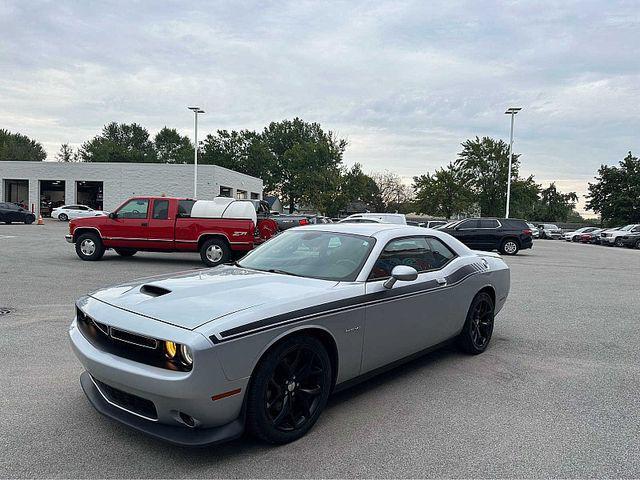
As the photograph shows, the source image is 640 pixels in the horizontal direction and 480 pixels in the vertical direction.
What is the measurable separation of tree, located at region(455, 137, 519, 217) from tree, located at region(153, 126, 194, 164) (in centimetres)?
5199

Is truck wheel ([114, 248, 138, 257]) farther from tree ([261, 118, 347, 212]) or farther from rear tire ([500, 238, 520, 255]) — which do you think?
tree ([261, 118, 347, 212])

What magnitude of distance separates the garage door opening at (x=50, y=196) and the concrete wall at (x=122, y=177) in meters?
1.07

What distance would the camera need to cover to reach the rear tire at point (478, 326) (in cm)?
530

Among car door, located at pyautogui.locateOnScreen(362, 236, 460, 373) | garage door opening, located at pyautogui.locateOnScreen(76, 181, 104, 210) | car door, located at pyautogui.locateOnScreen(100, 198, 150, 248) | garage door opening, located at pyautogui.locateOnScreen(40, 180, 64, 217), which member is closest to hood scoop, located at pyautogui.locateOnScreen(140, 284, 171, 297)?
car door, located at pyautogui.locateOnScreen(362, 236, 460, 373)

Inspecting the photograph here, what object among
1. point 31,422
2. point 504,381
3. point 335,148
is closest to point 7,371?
point 31,422

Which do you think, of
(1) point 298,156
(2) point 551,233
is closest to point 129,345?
(2) point 551,233

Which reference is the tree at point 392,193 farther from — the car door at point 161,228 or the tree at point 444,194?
the car door at point 161,228

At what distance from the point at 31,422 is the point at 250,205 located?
9724 mm

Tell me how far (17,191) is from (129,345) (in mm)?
49875

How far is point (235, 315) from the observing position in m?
3.06

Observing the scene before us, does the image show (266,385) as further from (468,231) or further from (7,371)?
(468,231)

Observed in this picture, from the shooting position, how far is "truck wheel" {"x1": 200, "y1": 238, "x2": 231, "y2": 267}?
490 inches

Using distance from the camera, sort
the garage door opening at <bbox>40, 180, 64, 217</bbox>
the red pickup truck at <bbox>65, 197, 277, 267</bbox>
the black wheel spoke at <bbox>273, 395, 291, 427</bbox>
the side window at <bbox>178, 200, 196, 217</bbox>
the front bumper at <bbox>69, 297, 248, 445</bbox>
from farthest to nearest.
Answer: the garage door opening at <bbox>40, 180, 64, 217</bbox>
the side window at <bbox>178, 200, 196, 217</bbox>
the red pickup truck at <bbox>65, 197, 277, 267</bbox>
the black wheel spoke at <bbox>273, 395, 291, 427</bbox>
the front bumper at <bbox>69, 297, 248, 445</bbox>

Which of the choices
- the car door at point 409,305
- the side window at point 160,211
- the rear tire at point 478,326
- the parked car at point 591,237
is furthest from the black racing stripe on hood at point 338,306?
the parked car at point 591,237
